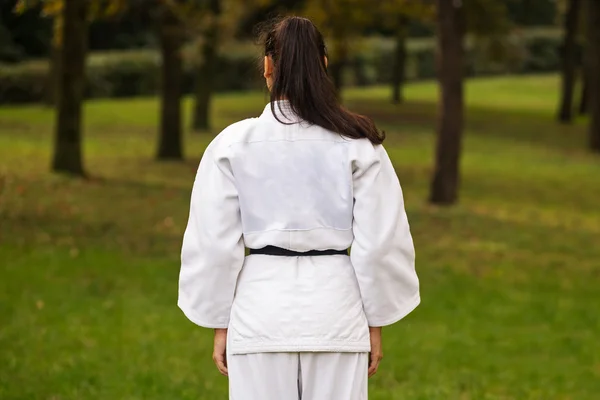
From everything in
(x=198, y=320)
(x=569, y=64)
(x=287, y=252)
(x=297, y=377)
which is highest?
(x=287, y=252)

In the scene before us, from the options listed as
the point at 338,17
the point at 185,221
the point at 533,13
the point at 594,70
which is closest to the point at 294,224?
the point at 185,221

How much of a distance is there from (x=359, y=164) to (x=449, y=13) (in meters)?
13.2

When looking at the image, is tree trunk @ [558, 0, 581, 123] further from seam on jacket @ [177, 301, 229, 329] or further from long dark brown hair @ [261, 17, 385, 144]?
seam on jacket @ [177, 301, 229, 329]

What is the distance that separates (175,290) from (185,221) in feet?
15.1

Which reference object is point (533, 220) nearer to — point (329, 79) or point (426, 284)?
point (426, 284)

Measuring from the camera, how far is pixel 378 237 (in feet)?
12.4

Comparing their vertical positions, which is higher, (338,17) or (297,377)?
(297,377)

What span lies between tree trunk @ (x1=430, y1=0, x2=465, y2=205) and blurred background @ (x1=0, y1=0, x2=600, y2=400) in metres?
0.03

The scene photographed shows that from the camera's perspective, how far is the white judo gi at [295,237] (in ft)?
12.4

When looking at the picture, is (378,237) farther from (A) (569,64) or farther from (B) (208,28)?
(A) (569,64)

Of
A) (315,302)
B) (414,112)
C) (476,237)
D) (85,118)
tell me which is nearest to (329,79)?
(315,302)

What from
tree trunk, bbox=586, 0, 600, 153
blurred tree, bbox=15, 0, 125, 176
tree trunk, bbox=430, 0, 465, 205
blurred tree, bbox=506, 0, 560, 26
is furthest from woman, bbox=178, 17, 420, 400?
blurred tree, bbox=506, 0, 560, 26

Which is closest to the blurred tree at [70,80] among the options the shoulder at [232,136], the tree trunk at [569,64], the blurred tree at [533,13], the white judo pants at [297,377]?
the shoulder at [232,136]

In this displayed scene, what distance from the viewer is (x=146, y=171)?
21672 millimetres
